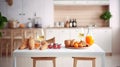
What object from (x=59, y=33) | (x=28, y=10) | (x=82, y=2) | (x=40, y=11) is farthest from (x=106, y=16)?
(x=28, y=10)

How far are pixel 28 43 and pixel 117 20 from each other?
15.6ft

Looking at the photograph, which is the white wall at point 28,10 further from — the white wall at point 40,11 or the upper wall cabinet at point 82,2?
the upper wall cabinet at point 82,2

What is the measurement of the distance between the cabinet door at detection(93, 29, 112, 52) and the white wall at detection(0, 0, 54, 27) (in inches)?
62.8

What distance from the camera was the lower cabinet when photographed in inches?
288

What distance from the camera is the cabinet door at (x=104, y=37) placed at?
731cm

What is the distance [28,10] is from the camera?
25.3 feet

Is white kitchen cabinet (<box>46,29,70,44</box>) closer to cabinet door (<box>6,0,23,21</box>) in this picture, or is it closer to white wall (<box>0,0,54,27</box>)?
white wall (<box>0,0,54,27</box>)

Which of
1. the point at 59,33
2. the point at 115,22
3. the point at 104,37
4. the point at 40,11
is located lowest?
the point at 104,37

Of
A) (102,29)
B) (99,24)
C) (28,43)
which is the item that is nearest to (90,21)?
(99,24)

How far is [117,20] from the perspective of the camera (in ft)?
24.9

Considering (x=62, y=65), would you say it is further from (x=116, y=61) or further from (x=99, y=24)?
(x=99, y=24)

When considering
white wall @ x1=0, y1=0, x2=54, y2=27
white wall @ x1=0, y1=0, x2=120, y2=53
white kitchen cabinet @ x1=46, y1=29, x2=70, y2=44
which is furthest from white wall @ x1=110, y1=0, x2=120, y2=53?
white wall @ x1=0, y1=0, x2=54, y2=27

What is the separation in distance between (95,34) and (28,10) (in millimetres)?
2401

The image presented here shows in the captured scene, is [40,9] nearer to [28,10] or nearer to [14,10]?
[28,10]
